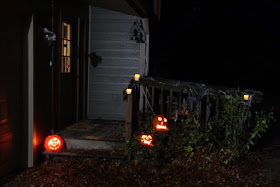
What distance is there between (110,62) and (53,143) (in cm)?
322

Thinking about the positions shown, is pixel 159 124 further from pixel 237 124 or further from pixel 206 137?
pixel 237 124

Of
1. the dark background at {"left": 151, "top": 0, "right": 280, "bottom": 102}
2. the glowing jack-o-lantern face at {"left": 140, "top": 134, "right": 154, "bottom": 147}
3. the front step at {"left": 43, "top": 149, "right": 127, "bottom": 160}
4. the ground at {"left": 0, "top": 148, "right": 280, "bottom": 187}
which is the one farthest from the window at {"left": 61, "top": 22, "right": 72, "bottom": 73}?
the dark background at {"left": 151, "top": 0, "right": 280, "bottom": 102}

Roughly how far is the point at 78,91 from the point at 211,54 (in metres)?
11.7

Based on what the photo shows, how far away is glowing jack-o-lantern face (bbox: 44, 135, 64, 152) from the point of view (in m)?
6.54

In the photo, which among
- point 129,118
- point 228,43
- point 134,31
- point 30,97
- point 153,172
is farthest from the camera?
point 228,43

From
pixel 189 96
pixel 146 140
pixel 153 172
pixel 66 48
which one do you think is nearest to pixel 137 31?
pixel 66 48

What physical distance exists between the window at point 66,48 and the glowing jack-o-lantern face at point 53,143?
1.83 meters

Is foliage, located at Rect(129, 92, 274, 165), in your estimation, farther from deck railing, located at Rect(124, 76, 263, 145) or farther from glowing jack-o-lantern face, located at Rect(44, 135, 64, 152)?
glowing jack-o-lantern face, located at Rect(44, 135, 64, 152)

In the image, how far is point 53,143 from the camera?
6.55 meters

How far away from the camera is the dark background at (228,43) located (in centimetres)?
1688

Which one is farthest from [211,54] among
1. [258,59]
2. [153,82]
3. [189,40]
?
[153,82]

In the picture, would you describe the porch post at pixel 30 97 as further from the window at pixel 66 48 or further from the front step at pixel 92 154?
the window at pixel 66 48

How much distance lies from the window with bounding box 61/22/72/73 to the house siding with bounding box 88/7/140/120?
922 millimetres

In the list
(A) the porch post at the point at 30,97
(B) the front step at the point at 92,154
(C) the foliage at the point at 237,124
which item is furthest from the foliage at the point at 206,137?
(A) the porch post at the point at 30,97
